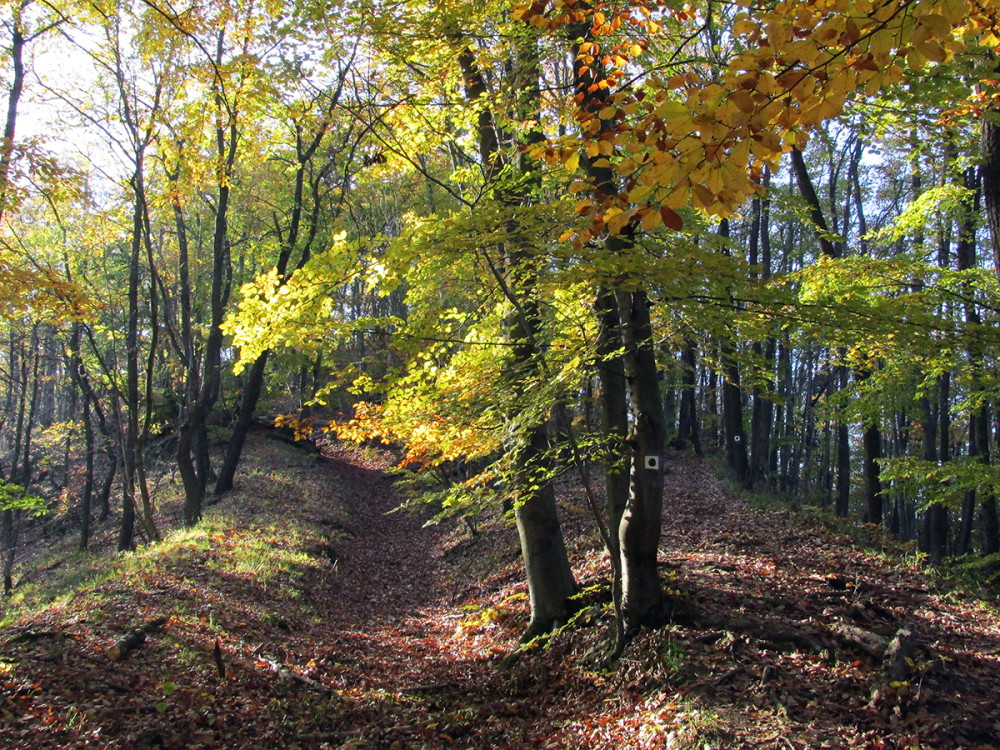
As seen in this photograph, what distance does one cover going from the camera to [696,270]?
14.6 feet

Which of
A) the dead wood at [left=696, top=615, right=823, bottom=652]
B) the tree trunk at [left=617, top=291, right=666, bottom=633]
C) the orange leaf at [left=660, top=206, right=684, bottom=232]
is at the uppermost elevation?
the orange leaf at [left=660, top=206, right=684, bottom=232]

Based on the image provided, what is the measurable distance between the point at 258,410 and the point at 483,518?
1842 cm

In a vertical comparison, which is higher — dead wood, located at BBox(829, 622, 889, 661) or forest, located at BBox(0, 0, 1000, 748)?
forest, located at BBox(0, 0, 1000, 748)

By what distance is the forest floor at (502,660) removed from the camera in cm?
480

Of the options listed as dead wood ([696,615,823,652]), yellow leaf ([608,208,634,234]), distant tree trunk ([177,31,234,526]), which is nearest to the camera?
yellow leaf ([608,208,634,234])

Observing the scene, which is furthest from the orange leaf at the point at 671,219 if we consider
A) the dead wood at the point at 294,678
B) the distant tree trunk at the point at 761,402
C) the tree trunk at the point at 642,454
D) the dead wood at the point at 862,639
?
the distant tree trunk at the point at 761,402

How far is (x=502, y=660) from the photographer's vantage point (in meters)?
7.37

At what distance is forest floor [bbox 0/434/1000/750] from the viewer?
15.7ft

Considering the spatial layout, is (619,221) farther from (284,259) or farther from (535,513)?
(284,259)

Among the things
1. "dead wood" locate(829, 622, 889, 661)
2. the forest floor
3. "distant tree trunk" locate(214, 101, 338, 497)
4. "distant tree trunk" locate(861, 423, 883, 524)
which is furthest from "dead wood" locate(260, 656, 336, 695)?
"distant tree trunk" locate(861, 423, 883, 524)

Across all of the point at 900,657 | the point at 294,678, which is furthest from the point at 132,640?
the point at 900,657

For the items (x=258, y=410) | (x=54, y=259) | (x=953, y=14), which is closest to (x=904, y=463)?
(x=953, y=14)

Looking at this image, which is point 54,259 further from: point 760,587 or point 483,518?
point 760,587

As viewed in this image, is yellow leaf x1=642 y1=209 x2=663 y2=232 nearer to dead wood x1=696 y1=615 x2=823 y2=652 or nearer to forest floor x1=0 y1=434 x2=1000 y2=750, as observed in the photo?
forest floor x1=0 y1=434 x2=1000 y2=750
